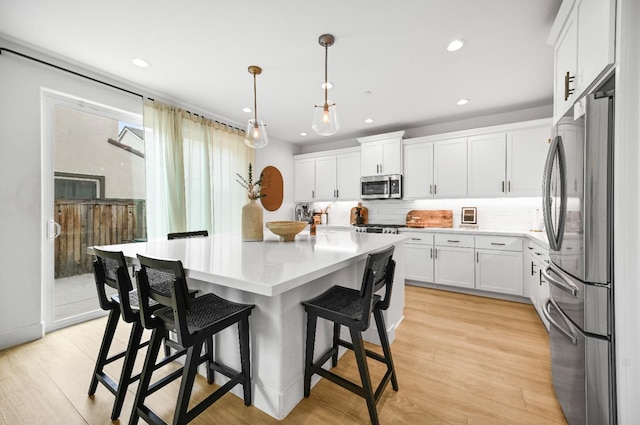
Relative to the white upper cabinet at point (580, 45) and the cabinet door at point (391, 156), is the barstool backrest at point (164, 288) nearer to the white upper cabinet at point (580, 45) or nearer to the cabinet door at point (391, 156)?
the white upper cabinet at point (580, 45)

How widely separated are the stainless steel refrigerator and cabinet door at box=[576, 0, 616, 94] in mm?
121

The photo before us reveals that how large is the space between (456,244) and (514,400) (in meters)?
2.35

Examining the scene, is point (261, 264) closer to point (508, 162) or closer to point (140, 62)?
point (140, 62)

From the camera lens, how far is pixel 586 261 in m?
1.22

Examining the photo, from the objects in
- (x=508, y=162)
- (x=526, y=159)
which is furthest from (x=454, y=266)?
(x=526, y=159)

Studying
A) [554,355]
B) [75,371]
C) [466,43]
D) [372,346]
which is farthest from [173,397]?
[466,43]

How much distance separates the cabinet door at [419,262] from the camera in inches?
155

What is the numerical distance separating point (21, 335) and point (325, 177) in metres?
4.39

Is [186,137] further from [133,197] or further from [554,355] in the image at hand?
[554,355]

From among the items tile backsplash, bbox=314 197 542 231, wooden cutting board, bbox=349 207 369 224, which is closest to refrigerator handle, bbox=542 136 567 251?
tile backsplash, bbox=314 197 542 231

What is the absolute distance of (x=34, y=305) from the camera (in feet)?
7.87

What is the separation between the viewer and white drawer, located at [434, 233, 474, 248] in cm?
366

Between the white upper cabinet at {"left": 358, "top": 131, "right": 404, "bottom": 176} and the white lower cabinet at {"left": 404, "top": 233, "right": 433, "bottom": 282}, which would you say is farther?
the white upper cabinet at {"left": 358, "top": 131, "right": 404, "bottom": 176}

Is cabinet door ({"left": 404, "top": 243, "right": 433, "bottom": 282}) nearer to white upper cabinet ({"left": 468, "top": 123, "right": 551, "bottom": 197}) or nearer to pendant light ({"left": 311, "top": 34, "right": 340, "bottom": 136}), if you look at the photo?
white upper cabinet ({"left": 468, "top": 123, "right": 551, "bottom": 197})
